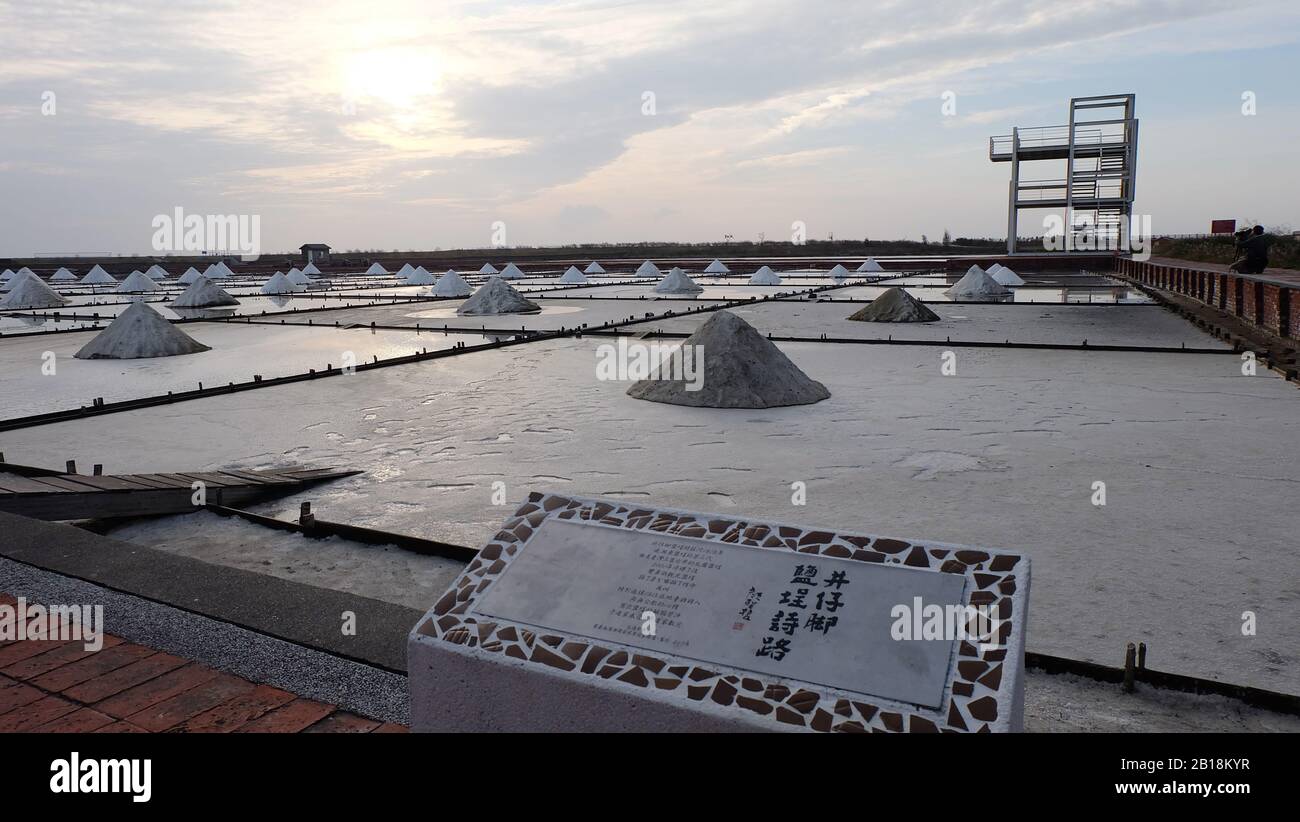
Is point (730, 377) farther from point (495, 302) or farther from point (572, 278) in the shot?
point (572, 278)

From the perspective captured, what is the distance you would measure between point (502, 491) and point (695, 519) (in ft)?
11.0

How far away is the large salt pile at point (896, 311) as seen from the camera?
58.8 feet

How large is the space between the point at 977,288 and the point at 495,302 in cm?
1365

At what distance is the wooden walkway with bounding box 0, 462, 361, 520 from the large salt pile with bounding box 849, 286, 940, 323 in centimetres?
1433

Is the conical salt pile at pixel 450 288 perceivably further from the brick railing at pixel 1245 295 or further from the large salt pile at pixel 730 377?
A: the brick railing at pixel 1245 295

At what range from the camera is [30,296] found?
88.8 feet

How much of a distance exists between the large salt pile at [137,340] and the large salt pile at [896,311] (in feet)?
44.1

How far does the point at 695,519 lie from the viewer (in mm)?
2725

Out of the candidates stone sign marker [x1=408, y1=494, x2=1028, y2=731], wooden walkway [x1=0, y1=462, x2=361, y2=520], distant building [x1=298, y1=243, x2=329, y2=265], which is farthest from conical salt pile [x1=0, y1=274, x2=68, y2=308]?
distant building [x1=298, y1=243, x2=329, y2=265]

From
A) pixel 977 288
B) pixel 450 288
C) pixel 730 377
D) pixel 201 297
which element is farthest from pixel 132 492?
pixel 201 297

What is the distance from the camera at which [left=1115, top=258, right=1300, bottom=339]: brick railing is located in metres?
12.8

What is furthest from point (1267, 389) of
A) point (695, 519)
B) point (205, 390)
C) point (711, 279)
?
point (711, 279)
